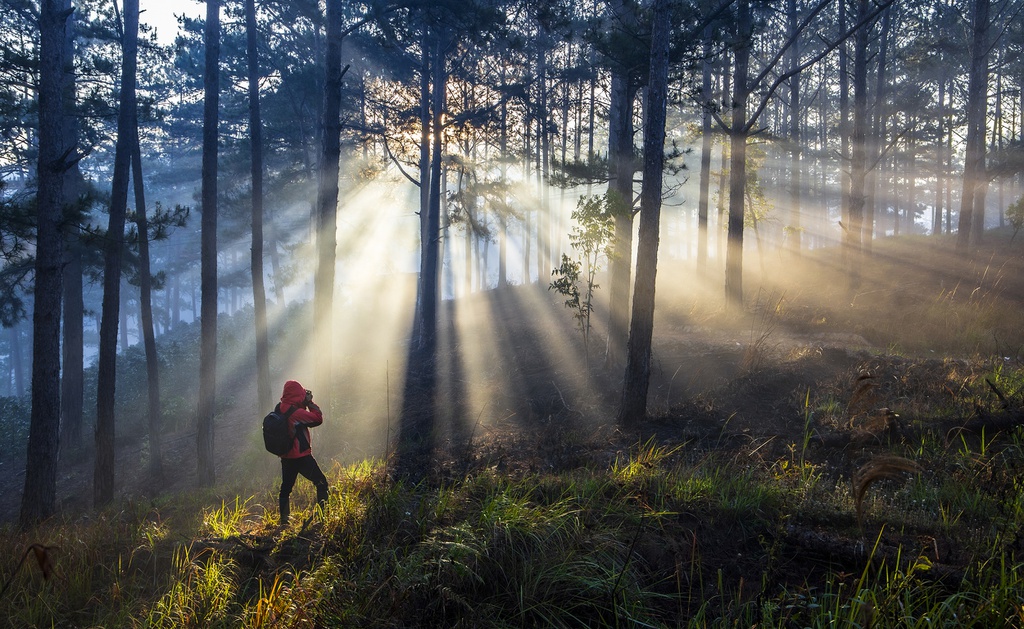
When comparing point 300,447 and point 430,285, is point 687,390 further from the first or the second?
point 430,285

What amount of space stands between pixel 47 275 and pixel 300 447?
5.62m

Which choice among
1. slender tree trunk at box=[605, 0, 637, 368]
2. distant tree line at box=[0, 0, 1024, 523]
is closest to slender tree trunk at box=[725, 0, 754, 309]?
distant tree line at box=[0, 0, 1024, 523]

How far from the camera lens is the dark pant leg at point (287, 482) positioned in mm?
5973

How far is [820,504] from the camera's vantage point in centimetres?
427

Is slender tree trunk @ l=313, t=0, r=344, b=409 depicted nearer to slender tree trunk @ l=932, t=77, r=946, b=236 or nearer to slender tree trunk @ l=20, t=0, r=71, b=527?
slender tree trunk @ l=20, t=0, r=71, b=527

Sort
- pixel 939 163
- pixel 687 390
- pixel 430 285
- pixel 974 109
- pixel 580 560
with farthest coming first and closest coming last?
pixel 939 163 → pixel 430 285 → pixel 974 109 → pixel 687 390 → pixel 580 560

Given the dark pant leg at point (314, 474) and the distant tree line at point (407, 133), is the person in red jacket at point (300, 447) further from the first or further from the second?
the distant tree line at point (407, 133)

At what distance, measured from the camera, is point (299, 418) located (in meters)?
6.47

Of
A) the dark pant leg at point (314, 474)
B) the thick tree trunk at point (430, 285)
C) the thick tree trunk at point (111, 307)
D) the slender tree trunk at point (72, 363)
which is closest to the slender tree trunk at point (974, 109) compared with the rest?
the thick tree trunk at point (430, 285)

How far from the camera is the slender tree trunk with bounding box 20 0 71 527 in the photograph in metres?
8.48

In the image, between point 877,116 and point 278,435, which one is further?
point 877,116

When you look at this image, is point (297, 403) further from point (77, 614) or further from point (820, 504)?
→ point (820, 504)

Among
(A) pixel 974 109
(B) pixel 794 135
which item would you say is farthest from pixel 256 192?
(A) pixel 974 109

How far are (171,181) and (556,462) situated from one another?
38139 mm
